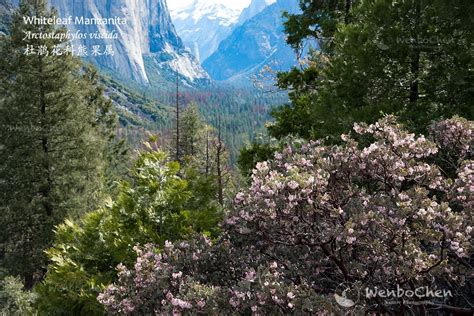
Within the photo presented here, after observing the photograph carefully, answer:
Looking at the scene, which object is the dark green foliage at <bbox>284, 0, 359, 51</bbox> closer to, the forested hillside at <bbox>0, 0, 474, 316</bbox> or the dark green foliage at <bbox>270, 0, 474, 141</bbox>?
the forested hillside at <bbox>0, 0, 474, 316</bbox>

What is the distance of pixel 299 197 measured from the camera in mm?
3652

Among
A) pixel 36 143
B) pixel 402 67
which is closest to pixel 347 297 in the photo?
pixel 402 67

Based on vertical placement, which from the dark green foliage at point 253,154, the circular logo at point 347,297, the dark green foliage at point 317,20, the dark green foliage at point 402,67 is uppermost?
the dark green foliage at point 317,20

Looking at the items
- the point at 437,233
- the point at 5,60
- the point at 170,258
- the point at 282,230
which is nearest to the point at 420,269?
the point at 437,233

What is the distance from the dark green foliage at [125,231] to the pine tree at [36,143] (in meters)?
10.2

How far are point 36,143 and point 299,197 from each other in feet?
52.7

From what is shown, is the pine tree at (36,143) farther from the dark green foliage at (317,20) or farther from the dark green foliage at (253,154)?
the dark green foliage at (317,20)

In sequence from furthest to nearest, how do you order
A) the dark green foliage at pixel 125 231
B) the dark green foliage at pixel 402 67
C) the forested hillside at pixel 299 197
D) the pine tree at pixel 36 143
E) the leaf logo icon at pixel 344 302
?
the pine tree at pixel 36 143
the dark green foliage at pixel 402 67
the dark green foliage at pixel 125 231
the forested hillside at pixel 299 197
the leaf logo icon at pixel 344 302

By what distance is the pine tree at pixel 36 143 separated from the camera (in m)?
16.5

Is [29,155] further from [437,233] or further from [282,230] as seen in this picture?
[437,233]

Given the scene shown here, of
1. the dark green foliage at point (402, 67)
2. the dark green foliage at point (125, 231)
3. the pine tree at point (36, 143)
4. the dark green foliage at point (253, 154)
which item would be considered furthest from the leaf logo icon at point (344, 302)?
the pine tree at point (36, 143)

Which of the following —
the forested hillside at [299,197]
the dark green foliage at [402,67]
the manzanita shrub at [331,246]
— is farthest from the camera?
the dark green foliage at [402,67]

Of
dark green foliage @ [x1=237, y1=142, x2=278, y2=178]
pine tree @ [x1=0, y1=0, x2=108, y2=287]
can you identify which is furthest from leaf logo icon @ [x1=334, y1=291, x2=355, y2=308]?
pine tree @ [x1=0, y1=0, x2=108, y2=287]

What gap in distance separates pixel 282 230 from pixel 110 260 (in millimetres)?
4600
